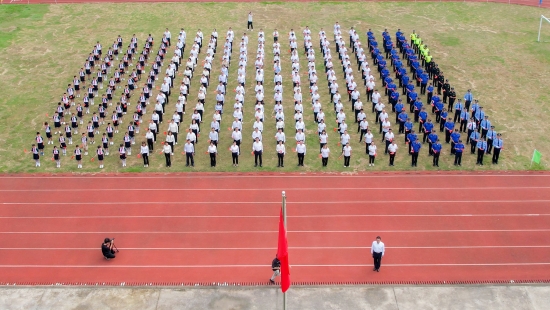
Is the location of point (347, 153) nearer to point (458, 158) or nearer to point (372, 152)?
point (372, 152)

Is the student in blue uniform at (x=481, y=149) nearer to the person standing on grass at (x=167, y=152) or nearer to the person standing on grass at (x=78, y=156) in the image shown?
the person standing on grass at (x=167, y=152)

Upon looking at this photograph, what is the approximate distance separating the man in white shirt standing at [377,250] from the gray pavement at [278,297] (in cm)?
66

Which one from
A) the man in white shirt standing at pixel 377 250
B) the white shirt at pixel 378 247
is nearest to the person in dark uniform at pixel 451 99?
the man in white shirt standing at pixel 377 250

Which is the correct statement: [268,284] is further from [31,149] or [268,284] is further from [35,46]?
[35,46]

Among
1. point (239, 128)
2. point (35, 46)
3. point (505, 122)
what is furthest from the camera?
point (35, 46)

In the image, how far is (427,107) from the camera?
83.7ft

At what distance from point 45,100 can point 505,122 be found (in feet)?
60.8

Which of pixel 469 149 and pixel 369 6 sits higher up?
pixel 369 6

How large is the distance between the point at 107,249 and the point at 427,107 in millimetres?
14425

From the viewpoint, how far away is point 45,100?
87.5 feet

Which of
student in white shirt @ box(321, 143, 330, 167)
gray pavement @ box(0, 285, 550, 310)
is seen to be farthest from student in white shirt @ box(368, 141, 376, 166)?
gray pavement @ box(0, 285, 550, 310)

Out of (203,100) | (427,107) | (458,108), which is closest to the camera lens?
(458,108)

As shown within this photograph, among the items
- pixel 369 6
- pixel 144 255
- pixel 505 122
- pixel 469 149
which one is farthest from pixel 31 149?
pixel 369 6

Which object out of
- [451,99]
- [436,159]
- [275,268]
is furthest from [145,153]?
[451,99]
